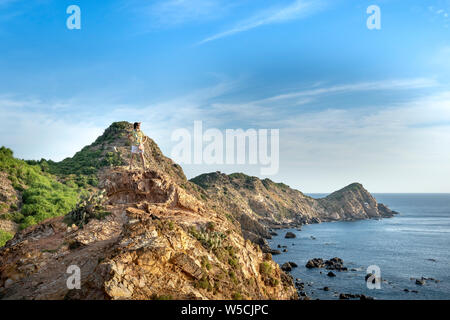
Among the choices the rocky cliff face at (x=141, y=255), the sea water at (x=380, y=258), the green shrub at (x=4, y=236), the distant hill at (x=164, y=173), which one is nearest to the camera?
the rocky cliff face at (x=141, y=255)

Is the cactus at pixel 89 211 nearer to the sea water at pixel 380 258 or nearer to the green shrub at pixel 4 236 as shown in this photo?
the green shrub at pixel 4 236

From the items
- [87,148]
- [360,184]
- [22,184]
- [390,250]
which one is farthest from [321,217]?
[22,184]

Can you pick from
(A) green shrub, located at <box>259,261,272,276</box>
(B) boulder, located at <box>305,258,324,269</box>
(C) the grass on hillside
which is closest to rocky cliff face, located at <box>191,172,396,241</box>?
(B) boulder, located at <box>305,258,324,269</box>

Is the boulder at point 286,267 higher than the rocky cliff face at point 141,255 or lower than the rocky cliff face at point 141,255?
lower

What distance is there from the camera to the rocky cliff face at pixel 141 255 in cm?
1080

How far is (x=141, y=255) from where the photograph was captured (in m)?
11.4

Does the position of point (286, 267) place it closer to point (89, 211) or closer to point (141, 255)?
point (89, 211)

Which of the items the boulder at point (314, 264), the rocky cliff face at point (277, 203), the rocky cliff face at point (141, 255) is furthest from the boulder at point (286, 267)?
the rocky cliff face at point (141, 255)

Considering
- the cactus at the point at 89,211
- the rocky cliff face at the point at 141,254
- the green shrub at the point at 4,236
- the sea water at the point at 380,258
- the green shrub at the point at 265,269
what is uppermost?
the cactus at the point at 89,211

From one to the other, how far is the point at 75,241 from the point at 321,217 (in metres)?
166

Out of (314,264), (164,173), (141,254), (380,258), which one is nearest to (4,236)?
(164,173)
